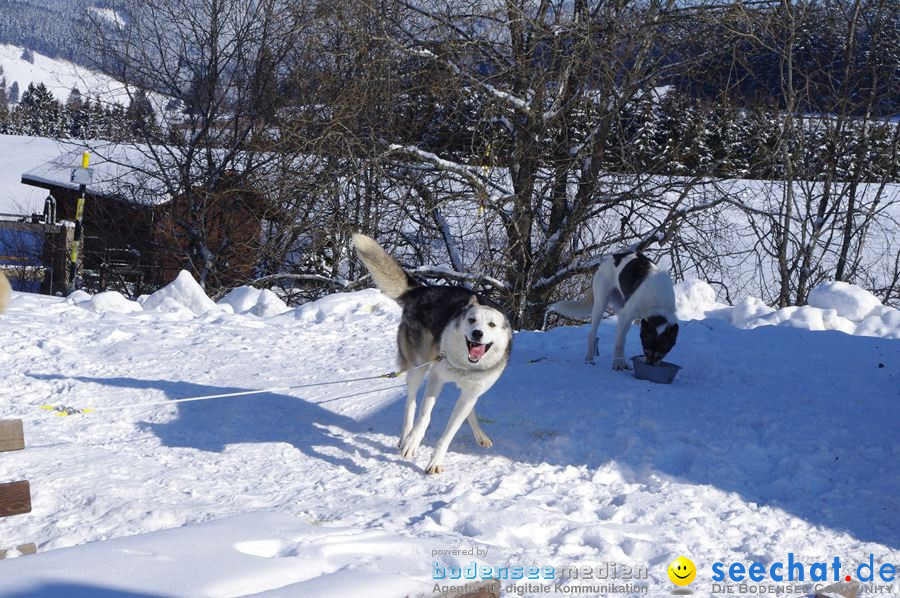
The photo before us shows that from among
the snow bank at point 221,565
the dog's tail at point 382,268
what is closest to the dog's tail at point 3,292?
the snow bank at point 221,565

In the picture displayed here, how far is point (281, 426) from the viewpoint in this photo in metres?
5.94

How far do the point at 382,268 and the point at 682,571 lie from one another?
2.98 metres

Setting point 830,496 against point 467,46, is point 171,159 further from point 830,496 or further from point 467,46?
point 830,496

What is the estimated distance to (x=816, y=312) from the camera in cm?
990

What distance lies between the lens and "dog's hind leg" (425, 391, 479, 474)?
16.9 feet

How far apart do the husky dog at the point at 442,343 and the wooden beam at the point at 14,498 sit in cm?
226

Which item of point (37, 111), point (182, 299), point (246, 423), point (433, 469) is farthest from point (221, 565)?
point (37, 111)

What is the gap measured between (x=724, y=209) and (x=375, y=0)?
6.06m

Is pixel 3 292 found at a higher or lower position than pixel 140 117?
lower

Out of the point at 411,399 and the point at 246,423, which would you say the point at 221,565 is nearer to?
the point at 411,399

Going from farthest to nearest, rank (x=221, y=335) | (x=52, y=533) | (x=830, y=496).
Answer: (x=221, y=335), (x=830, y=496), (x=52, y=533)

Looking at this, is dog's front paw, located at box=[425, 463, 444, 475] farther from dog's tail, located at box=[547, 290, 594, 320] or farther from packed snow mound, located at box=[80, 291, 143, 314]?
packed snow mound, located at box=[80, 291, 143, 314]

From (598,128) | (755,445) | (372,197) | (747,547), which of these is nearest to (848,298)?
(598,128)

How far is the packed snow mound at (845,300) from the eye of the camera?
10500mm
